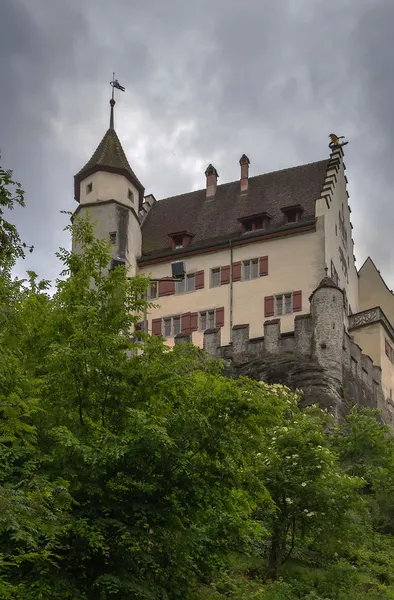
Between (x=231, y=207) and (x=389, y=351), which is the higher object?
(x=231, y=207)

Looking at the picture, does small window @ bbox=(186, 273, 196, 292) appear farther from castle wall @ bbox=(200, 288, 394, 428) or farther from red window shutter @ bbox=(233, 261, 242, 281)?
castle wall @ bbox=(200, 288, 394, 428)

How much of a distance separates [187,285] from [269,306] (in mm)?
5289

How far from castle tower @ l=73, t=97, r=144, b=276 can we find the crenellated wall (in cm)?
908

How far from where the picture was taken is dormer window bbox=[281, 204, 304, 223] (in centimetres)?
4756

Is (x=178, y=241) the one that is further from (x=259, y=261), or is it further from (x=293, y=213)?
(x=293, y=213)

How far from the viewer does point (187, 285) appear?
49000 millimetres

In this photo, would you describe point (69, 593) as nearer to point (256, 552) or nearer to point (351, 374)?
point (256, 552)

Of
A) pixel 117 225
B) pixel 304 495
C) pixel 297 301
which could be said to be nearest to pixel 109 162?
pixel 117 225

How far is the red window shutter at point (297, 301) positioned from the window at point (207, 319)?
447 cm

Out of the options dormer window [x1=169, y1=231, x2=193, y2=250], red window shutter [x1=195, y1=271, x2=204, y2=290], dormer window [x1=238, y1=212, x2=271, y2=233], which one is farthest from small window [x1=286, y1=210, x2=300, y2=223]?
dormer window [x1=169, y1=231, x2=193, y2=250]

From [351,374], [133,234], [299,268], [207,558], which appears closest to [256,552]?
[207,558]

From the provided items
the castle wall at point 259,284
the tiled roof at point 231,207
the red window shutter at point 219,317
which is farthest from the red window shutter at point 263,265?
the red window shutter at point 219,317

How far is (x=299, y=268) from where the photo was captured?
46.1m

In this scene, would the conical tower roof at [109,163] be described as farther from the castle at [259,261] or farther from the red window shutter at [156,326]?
the red window shutter at [156,326]
